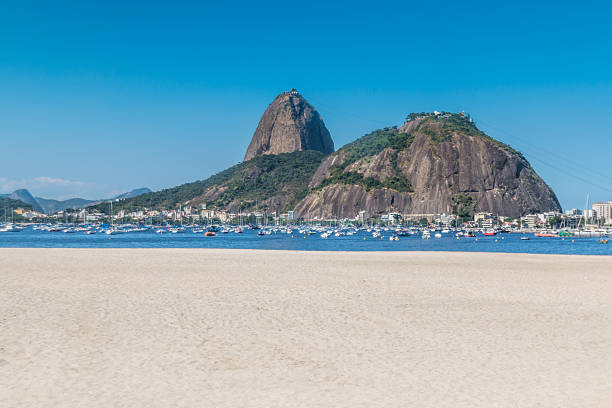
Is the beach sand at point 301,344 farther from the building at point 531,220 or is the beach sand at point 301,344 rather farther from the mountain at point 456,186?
the mountain at point 456,186

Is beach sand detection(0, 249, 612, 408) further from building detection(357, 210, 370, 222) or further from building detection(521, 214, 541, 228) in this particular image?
building detection(357, 210, 370, 222)

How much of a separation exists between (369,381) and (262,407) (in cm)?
194

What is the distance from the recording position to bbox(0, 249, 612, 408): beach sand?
749cm

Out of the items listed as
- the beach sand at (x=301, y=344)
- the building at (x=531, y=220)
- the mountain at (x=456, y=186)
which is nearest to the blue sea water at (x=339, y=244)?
the beach sand at (x=301, y=344)

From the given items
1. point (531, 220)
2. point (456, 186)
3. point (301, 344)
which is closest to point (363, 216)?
point (456, 186)

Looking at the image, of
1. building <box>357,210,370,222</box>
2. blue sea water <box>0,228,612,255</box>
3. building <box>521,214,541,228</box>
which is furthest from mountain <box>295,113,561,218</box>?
Answer: blue sea water <box>0,228,612,255</box>

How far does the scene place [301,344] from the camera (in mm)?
10359

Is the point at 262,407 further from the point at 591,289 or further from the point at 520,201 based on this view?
the point at 520,201

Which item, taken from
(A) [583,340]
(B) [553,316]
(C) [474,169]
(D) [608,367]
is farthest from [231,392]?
(C) [474,169]

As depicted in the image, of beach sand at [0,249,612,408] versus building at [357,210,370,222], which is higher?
building at [357,210,370,222]

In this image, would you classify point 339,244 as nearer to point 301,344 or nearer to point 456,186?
point 301,344

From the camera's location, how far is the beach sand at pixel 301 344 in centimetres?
749

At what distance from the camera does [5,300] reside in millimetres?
14805

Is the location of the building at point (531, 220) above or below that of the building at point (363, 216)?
below
